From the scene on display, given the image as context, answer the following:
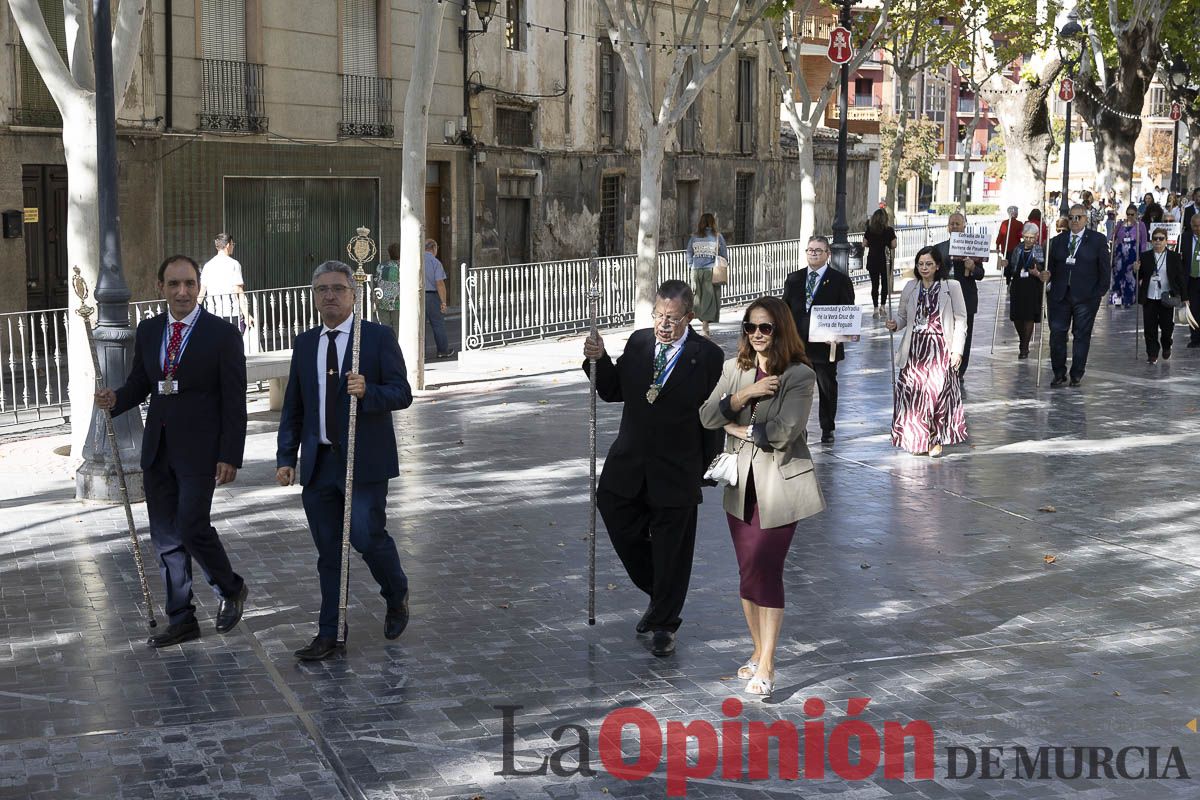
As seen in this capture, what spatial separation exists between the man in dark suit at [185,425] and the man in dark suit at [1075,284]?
11.1 metres

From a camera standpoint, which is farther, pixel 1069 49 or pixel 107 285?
pixel 1069 49

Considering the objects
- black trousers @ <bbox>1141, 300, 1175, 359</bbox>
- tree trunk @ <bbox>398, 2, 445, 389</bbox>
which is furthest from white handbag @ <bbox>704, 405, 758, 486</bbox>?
black trousers @ <bbox>1141, 300, 1175, 359</bbox>

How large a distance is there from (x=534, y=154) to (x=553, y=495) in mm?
21516

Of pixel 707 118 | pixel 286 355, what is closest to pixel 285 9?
pixel 286 355

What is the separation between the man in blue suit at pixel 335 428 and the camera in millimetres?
6988

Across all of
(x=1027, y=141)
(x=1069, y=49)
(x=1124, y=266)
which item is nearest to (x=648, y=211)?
(x=1124, y=266)

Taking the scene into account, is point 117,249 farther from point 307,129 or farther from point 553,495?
point 307,129

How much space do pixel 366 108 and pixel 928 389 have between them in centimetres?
1585

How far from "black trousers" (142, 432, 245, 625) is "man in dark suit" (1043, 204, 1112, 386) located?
11195mm

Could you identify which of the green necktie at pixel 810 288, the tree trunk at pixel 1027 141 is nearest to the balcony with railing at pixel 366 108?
the tree trunk at pixel 1027 141

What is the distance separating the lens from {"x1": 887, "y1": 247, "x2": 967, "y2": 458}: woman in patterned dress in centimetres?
1259

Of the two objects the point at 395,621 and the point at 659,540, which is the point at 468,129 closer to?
the point at 395,621

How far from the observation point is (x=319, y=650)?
7133 mm

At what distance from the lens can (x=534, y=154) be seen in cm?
3181
